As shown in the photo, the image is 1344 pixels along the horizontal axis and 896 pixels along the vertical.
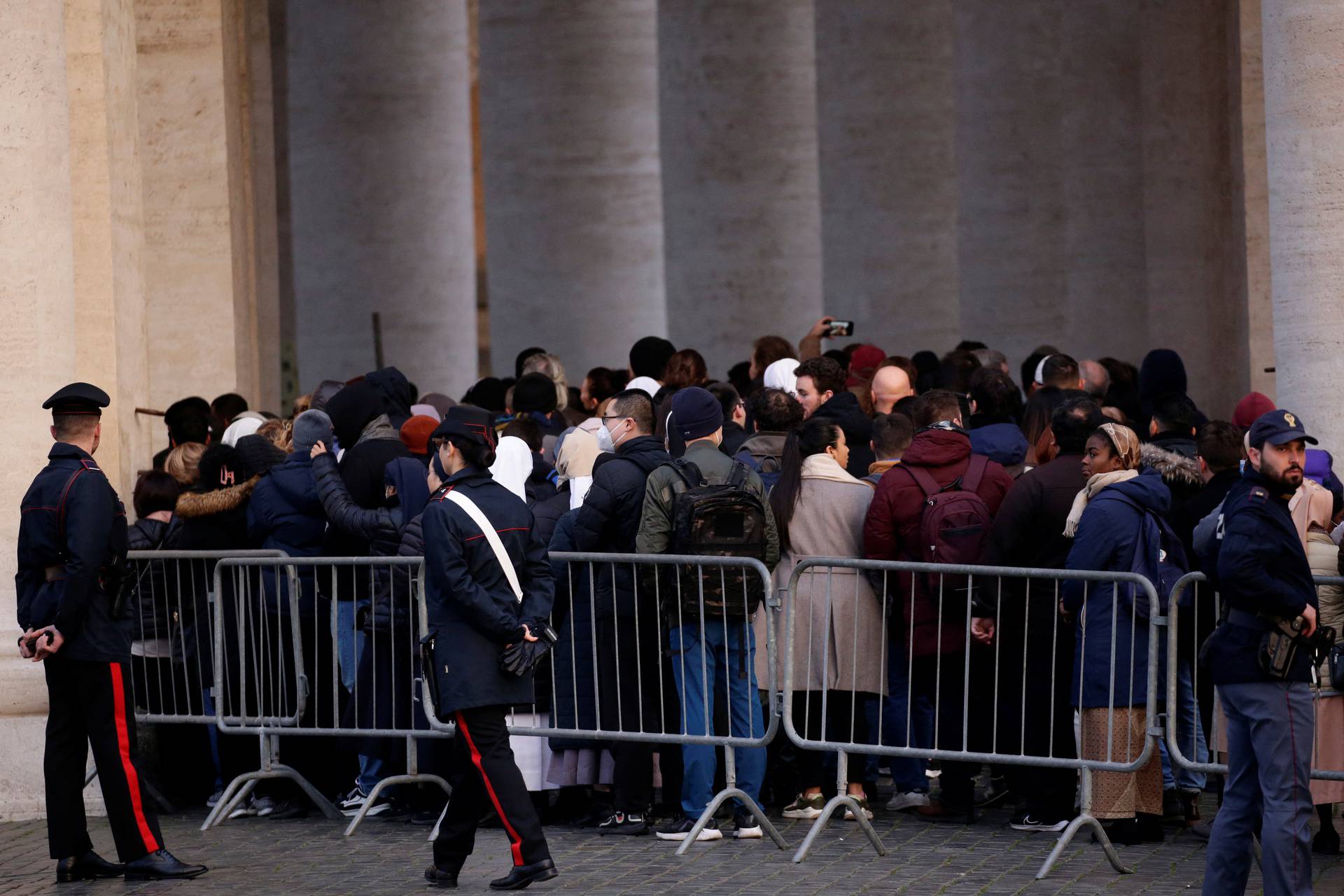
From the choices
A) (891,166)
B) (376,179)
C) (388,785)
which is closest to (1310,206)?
(388,785)

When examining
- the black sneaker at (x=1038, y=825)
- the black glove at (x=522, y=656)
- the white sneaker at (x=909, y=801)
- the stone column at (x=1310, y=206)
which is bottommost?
the black sneaker at (x=1038, y=825)

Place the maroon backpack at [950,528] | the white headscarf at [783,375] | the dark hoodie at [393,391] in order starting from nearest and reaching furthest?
the maroon backpack at [950,528], the dark hoodie at [393,391], the white headscarf at [783,375]

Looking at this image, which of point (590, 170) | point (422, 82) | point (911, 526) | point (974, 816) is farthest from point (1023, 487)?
point (422, 82)

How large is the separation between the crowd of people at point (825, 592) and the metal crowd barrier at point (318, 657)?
0.11 feet

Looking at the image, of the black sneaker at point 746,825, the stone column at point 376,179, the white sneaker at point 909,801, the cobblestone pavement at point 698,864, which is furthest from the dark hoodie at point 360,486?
the stone column at point 376,179

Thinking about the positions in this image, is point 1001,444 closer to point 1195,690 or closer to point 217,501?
point 1195,690

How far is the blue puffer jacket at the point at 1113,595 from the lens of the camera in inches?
365

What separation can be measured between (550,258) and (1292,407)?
11.0 m

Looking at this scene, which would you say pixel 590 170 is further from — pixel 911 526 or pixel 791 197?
pixel 911 526

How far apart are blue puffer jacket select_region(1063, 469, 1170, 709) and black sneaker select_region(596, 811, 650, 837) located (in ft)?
7.04

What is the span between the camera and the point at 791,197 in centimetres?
2244

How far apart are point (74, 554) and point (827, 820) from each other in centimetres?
344

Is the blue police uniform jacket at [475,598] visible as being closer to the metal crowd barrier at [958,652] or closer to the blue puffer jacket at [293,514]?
the metal crowd barrier at [958,652]

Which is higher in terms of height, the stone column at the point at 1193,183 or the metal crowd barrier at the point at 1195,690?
the stone column at the point at 1193,183
